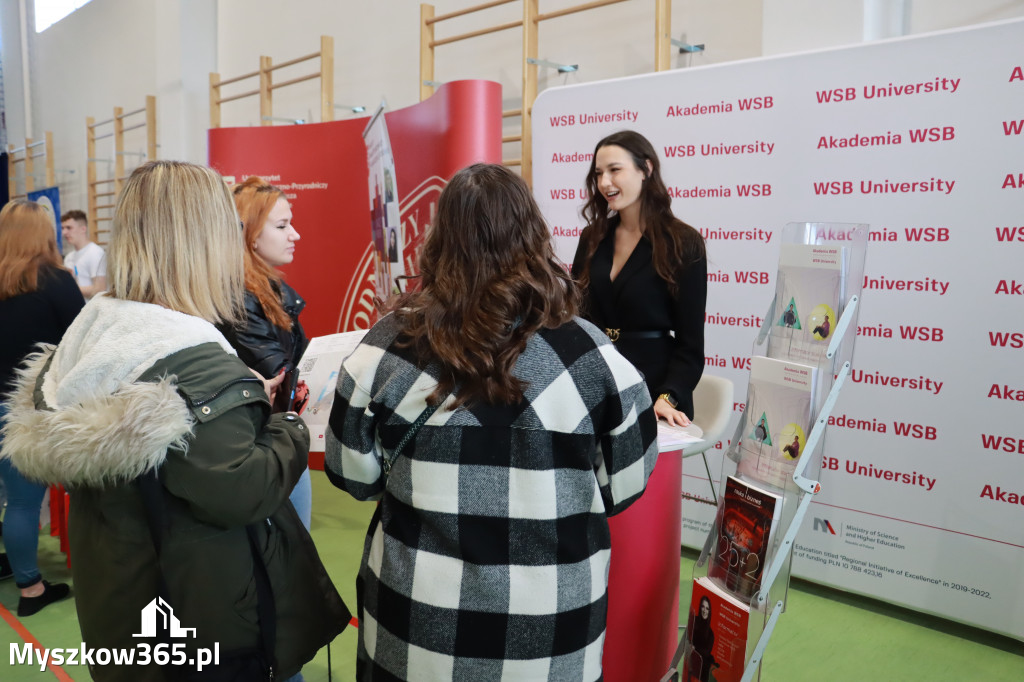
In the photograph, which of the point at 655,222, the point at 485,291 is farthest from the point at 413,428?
the point at 655,222

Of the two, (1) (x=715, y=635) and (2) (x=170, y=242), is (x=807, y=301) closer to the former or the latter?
(1) (x=715, y=635)

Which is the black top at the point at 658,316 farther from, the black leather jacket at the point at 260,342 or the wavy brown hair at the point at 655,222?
the black leather jacket at the point at 260,342

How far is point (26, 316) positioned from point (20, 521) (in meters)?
0.74

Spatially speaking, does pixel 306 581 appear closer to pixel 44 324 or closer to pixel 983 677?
pixel 44 324

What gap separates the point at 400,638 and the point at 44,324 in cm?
222

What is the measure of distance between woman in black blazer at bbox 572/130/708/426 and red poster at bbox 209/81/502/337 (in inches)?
55.1

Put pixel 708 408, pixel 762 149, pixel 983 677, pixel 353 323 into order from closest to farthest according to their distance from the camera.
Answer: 1. pixel 983 677
2. pixel 708 408
3. pixel 762 149
4. pixel 353 323

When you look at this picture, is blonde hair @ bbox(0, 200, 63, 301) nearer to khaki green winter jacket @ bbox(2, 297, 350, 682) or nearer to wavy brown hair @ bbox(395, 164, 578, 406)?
khaki green winter jacket @ bbox(2, 297, 350, 682)

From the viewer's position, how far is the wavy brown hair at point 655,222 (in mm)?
2180

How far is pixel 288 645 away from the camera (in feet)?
4.63

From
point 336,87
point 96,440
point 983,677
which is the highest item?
point 336,87

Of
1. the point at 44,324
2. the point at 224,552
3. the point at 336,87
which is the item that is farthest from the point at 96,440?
the point at 336,87

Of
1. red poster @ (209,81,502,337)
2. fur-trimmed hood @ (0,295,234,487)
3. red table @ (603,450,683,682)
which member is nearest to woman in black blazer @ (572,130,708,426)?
red table @ (603,450,683,682)

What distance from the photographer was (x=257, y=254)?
2.28 meters
